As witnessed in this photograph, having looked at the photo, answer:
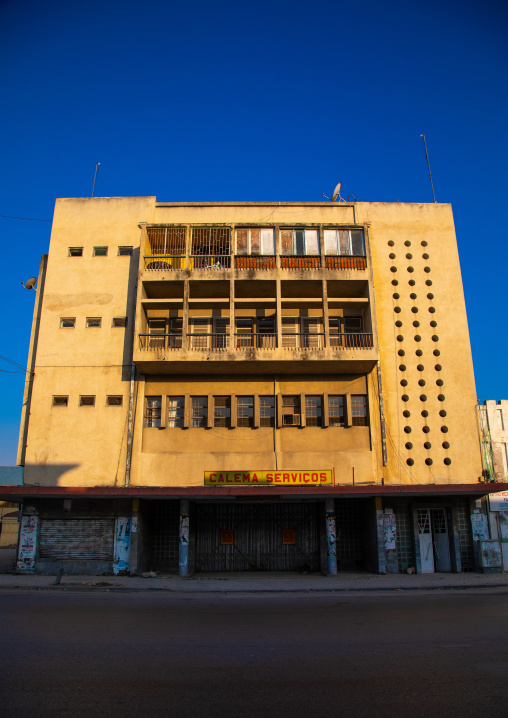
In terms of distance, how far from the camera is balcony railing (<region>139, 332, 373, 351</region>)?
76.6 ft

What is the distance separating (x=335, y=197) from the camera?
94.6ft

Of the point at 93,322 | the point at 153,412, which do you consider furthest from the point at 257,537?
the point at 93,322

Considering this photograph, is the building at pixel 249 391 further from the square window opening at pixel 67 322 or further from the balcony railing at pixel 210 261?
the balcony railing at pixel 210 261

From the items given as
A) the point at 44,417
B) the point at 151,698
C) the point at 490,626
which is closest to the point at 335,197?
the point at 44,417

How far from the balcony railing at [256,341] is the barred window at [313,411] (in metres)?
3.11

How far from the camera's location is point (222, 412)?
23.3m

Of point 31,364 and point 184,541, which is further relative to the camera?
point 31,364

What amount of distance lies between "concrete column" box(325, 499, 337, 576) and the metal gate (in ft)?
7.07

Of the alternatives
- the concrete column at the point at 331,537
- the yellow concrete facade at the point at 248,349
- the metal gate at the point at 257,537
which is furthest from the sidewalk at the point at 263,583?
the yellow concrete facade at the point at 248,349

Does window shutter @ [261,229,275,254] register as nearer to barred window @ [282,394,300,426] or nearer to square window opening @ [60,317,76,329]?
barred window @ [282,394,300,426]

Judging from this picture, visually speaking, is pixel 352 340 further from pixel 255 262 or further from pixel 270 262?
pixel 255 262

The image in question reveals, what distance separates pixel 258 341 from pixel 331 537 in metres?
9.47

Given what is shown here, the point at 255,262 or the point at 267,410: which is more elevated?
the point at 255,262

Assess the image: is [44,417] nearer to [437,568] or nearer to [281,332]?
[281,332]
